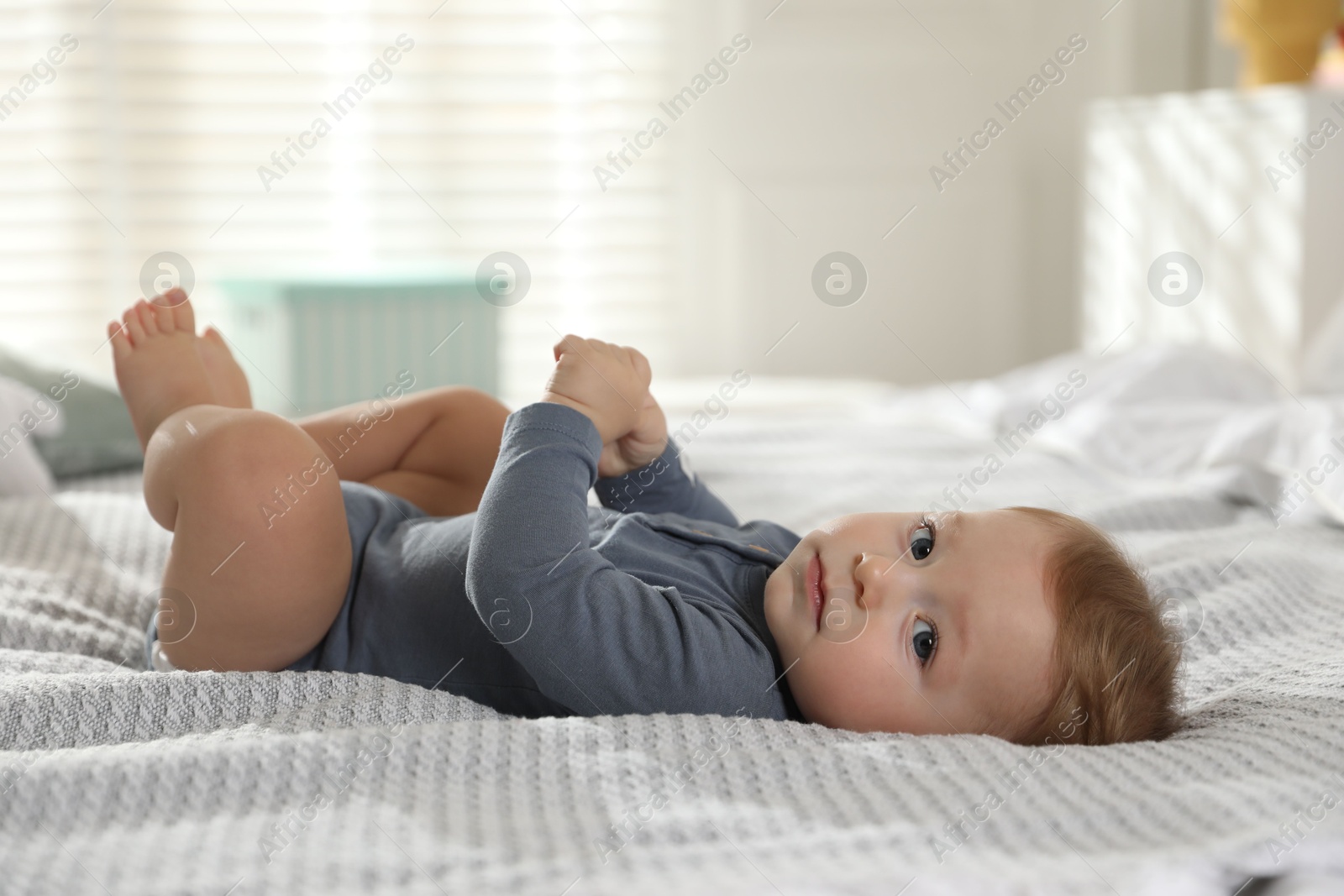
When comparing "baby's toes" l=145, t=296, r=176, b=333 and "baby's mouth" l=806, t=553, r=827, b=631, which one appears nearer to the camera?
"baby's mouth" l=806, t=553, r=827, b=631

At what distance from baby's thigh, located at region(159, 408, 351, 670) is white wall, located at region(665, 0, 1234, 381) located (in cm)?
225

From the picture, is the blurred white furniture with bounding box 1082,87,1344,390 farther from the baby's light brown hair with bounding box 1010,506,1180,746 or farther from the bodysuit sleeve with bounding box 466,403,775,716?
the bodysuit sleeve with bounding box 466,403,775,716

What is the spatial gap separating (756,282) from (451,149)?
0.80 metres

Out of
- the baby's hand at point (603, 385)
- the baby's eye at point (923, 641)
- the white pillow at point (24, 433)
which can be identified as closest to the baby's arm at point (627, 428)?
the baby's hand at point (603, 385)

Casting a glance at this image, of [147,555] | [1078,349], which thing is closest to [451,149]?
[1078,349]

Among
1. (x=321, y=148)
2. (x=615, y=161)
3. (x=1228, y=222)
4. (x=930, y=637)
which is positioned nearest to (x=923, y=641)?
(x=930, y=637)

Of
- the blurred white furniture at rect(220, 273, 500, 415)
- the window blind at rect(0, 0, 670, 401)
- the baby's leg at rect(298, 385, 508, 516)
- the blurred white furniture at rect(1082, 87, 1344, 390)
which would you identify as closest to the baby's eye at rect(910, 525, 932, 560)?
the baby's leg at rect(298, 385, 508, 516)

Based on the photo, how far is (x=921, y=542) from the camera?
765mm

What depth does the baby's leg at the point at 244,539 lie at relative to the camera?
29.0 inches

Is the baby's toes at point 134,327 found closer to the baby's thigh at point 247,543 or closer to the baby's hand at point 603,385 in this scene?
the baby's thigh at point 247,543

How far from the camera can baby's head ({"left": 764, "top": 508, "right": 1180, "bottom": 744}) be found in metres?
0.70

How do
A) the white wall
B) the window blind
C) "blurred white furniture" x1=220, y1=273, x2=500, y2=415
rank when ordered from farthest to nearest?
the white wall
the window blind
"blurred white furniture" x1=220, y1=273, x2=500, y2=415

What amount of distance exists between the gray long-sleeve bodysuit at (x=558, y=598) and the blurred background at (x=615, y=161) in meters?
1.85

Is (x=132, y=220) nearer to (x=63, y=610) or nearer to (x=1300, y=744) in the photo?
(x=63, y=610)
